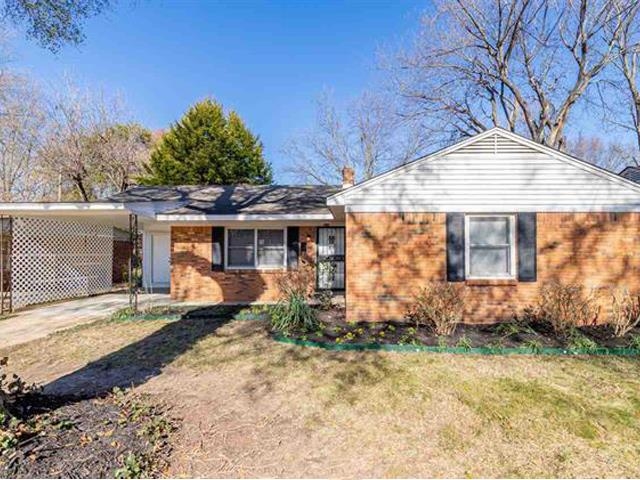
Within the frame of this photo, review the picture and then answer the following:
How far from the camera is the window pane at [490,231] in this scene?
25.2 ft

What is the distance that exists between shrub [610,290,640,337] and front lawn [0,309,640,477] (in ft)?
4.27

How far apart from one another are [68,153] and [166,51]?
1336cm

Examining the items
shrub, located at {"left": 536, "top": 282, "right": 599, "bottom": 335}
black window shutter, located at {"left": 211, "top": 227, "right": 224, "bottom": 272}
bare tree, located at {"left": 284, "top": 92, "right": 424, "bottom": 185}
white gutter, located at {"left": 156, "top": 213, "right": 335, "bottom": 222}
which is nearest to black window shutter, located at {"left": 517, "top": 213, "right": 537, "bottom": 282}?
shrub, located at {"left": 536, "top": 282, "right": 599, "bottom": 335}

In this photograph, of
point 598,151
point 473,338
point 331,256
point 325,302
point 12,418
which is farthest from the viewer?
point 598,151

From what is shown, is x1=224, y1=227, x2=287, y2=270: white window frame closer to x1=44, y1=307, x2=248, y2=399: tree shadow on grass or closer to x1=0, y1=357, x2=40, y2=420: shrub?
x1=44, y1=307, x2=248, y2=399: tree shadow on grass

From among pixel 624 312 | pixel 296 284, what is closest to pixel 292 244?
pixel 296 284

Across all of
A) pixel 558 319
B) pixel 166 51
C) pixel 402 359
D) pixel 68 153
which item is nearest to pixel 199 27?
pixel 166 51

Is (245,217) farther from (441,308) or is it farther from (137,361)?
(441,308)

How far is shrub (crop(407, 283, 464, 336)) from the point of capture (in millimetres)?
6641

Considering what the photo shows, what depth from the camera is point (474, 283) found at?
7.61 metres

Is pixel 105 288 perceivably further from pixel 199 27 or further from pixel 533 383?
pixel 533 383

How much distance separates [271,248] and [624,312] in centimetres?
854

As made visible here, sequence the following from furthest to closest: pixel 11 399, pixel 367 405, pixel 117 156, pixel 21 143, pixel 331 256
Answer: pixel 117 156, pixel 21 143, pixel 331 256, pixel 367 405, pixel 11 399

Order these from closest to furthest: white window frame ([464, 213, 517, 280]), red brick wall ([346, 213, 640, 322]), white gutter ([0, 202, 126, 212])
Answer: red brick wall ([346, 213, 640, 322])
white window frame ([464, 213, 517, 280])
white gutter ([0, 202, 126, 212])
